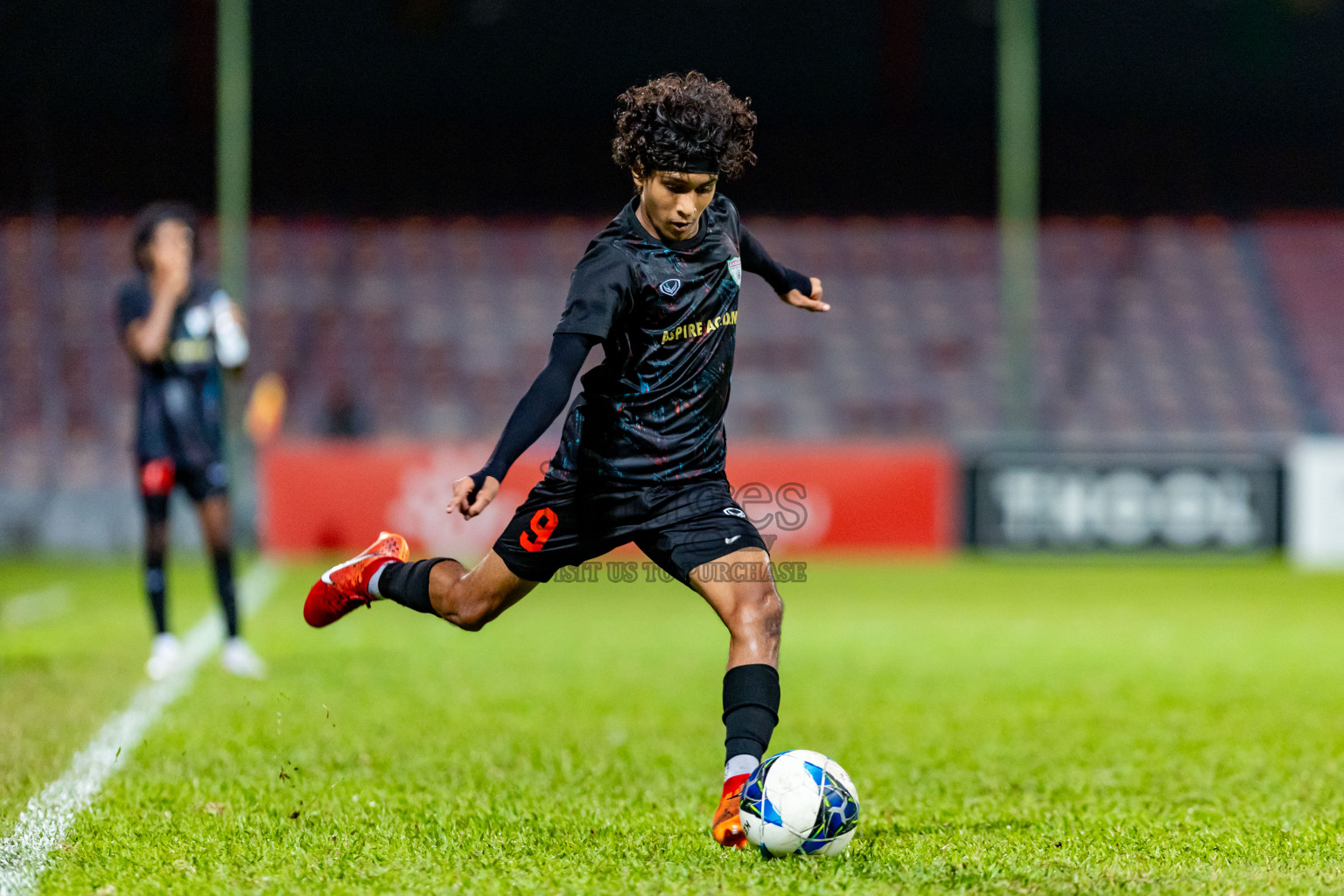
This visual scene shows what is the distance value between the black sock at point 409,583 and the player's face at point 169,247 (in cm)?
330

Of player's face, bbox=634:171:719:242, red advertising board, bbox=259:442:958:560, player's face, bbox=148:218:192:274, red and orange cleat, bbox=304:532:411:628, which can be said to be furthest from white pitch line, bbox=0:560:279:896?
red advertising board, bbox=259:442:958:560

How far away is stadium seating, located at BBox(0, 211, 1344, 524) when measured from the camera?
848 inches

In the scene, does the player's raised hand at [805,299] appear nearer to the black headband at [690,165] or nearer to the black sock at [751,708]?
the black headband at [690,165]

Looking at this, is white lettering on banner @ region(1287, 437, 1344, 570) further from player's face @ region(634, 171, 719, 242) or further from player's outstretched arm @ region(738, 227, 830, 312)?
player's face @ region(634, 171, 719, 242)

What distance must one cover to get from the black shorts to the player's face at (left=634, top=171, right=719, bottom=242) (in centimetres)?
424

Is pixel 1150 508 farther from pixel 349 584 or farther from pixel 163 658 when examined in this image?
pixel 349 584

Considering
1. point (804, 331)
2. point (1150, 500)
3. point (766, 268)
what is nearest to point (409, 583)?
point (766, 268)

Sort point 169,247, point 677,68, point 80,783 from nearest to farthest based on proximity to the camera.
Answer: point 80,783, point 169,247, point 677,68

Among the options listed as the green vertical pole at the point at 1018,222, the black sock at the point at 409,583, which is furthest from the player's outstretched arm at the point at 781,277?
the green vertical pole at the point at 1018,222

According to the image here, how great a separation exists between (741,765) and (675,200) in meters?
1.52

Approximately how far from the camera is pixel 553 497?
14.8ft

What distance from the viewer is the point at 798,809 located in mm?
3941

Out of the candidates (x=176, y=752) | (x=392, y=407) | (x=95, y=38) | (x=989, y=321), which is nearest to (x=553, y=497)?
(x=176, y=752)

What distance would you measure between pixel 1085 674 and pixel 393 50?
20.0 metres
